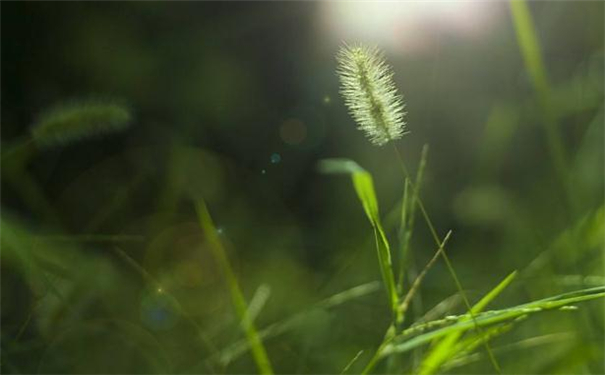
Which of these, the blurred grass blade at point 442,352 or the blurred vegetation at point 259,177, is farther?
the blurred vegetation at point 259,177

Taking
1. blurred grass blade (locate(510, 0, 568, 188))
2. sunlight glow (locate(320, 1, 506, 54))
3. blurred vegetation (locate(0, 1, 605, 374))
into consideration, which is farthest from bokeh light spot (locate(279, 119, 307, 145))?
blurred grass blade (locate(510, 0, 568, 188))

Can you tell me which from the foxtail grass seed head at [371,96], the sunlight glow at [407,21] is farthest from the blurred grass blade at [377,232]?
the sunlight glow at [407,21]

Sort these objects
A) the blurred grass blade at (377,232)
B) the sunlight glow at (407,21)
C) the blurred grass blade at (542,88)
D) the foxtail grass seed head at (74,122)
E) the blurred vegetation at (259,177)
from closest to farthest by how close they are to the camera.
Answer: the blurred grass blade at (377,232) < the blurred grass blade at (542,88) < the foxtail grass seed head at (74,122) < the blurred vegetation at (259,177) < the sunlight glow at (407,21)

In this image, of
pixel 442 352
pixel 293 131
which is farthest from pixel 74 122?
pixel 293 131

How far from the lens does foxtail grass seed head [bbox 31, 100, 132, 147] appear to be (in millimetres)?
1557

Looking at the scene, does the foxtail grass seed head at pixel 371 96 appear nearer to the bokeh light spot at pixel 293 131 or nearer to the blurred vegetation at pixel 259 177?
the blurred vegetation at pixel 259 177

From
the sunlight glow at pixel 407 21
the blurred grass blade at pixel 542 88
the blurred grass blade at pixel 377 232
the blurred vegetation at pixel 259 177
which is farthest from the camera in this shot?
the sunlight glow at pixel 407 21

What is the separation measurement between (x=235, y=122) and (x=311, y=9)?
0.55m

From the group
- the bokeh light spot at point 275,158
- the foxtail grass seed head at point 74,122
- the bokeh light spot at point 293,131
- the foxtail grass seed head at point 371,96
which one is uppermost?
the foxtail grass seed head at point 74,122

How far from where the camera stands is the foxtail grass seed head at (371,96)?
107 centimetres

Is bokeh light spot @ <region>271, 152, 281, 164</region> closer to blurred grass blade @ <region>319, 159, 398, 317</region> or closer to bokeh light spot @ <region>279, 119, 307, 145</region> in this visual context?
bokeh light spot @ <region>279, 119, 307, 145</region>

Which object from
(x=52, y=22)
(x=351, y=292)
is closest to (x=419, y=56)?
(x=52, y=22)

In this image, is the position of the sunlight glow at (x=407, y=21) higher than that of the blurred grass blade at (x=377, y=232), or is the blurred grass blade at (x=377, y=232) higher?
the sunlight glow at (x=407, y=21)

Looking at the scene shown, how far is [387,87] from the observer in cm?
109
